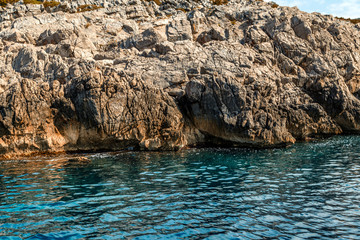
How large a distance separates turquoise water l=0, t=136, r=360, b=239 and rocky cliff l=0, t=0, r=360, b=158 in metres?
9.61

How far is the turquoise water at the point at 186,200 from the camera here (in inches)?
413

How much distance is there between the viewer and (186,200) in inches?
565

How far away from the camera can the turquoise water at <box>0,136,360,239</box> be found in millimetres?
10492

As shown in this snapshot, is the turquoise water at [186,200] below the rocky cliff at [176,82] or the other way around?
below

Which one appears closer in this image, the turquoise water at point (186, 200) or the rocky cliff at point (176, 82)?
the turquoise water at point (186, 200)

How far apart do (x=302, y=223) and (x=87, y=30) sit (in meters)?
62.5

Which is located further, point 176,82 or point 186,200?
point 176,82

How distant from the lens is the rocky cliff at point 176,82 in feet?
114

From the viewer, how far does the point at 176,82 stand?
42.4m

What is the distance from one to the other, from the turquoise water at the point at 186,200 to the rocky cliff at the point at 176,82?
379 inches

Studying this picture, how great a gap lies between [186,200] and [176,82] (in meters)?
29.6

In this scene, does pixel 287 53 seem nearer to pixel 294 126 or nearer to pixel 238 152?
pixel 294 126

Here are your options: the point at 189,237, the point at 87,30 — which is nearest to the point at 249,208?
the point at 189,237

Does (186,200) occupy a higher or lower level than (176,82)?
lower
